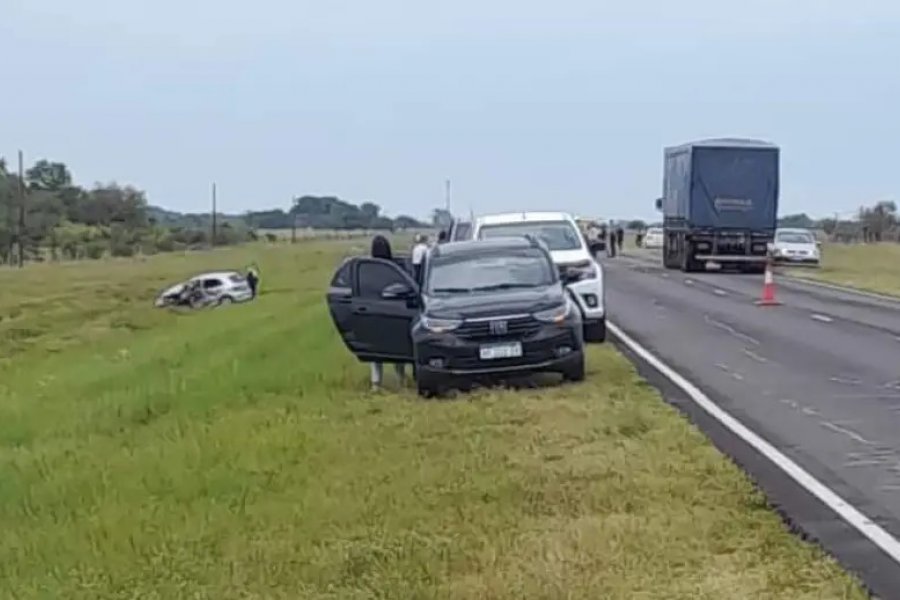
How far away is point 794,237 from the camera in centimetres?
6200

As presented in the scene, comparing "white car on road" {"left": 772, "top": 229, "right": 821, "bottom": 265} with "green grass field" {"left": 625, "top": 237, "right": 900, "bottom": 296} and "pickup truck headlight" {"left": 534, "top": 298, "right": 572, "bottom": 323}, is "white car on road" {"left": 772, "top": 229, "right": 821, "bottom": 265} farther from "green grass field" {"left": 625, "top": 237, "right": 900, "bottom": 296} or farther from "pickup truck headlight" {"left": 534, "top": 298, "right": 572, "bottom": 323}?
"pickup truck headlight" {"left": 534, "top": 298, "right": 572, "bottom": 323}

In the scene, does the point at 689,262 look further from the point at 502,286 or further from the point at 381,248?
the point at 502,286

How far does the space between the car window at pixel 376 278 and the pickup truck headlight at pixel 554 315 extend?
4.82 feet

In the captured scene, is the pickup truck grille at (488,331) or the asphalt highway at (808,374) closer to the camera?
the asphalt highway at (808,374)

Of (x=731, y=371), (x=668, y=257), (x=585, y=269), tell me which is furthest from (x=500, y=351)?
(x=668, y=257)

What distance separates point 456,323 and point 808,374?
4.20 meters

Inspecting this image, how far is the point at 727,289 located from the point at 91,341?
17073 mm

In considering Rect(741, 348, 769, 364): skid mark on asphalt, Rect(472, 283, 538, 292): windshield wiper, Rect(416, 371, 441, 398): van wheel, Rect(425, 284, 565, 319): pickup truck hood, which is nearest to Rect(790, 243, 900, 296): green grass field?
Rect(741, 348, 769, 364): skid mark on asphalt

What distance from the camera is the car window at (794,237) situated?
6150cm

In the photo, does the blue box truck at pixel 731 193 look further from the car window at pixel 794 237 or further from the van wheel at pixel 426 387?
the van wheel at pixel 426 387

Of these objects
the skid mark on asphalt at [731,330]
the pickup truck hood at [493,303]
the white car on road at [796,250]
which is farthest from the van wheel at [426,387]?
the white car on road at [796,250]

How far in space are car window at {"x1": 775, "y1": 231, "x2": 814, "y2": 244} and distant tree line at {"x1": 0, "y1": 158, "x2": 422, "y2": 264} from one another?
161 ft

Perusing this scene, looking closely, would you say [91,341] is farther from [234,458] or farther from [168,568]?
[168,568]

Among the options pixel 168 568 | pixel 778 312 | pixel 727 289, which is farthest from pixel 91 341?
pixel 168 568
